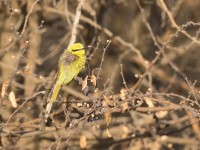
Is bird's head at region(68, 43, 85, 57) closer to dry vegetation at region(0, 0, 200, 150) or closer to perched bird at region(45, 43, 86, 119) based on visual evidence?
perched bird at region(45, 43, 86, 119)

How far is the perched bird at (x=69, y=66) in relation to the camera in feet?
11.3

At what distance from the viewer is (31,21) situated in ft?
16.8

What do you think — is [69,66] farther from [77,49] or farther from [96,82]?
[96,82]

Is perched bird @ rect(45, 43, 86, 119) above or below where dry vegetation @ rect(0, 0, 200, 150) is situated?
above

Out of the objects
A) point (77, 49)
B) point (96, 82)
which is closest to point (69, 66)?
point (77, 49)

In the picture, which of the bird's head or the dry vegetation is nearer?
the dry vegetation

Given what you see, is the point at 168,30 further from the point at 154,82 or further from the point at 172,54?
the point at 154,82

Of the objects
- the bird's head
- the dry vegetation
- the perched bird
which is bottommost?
the dry vegetation

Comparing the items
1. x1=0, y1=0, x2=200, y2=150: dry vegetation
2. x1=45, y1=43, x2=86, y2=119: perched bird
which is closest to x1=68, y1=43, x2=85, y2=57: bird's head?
x1=45, y1=43, x2=86, y2=119: perched bird

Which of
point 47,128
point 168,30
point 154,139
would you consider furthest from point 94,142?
point 168,30

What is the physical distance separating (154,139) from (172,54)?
186 centimetres

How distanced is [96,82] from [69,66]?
405mm

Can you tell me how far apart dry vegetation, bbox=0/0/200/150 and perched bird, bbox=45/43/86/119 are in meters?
0.06

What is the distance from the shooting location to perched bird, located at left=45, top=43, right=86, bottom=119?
3438 millimetres
